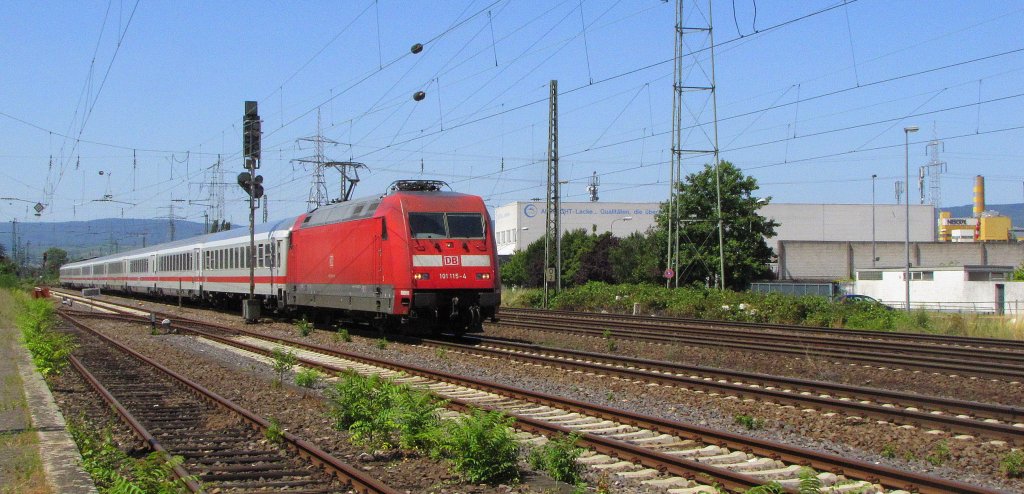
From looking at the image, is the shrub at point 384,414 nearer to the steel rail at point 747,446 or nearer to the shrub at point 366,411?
the shrub at point 366,411

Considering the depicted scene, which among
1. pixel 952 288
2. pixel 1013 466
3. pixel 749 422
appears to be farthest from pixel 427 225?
pixel 952 288

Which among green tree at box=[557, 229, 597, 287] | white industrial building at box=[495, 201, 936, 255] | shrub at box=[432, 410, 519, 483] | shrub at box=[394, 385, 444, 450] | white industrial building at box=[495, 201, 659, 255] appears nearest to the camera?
shrub at box=[432, 410, 519, 483]

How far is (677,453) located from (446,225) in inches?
491

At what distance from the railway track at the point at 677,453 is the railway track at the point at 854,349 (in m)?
7.37

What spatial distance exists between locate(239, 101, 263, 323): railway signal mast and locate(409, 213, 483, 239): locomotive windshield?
333 inches

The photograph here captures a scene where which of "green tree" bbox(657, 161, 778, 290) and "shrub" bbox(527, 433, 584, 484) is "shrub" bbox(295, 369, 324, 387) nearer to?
"shrub" bbox(527, 433, 584, 484)

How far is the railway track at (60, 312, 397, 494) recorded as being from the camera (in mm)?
8156

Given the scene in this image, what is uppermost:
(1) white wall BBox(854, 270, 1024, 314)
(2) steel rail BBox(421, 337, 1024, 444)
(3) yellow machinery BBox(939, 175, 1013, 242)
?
(3) yellow machinery BBox(939, 175, 1013, 242)

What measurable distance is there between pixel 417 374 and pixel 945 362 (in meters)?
9.20

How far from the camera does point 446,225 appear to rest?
21047 millimetres

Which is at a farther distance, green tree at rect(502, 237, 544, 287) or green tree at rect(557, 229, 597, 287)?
green tree at rect(557, 229, 597, 287)

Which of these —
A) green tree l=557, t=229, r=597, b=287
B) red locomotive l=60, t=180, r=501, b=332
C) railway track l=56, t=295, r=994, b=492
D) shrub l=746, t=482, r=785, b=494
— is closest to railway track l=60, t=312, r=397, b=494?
railway track l=56, t=295, r=994, b=492

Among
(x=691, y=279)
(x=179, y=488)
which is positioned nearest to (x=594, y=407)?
(x=179, y=488)

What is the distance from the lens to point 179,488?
7.39 meters
